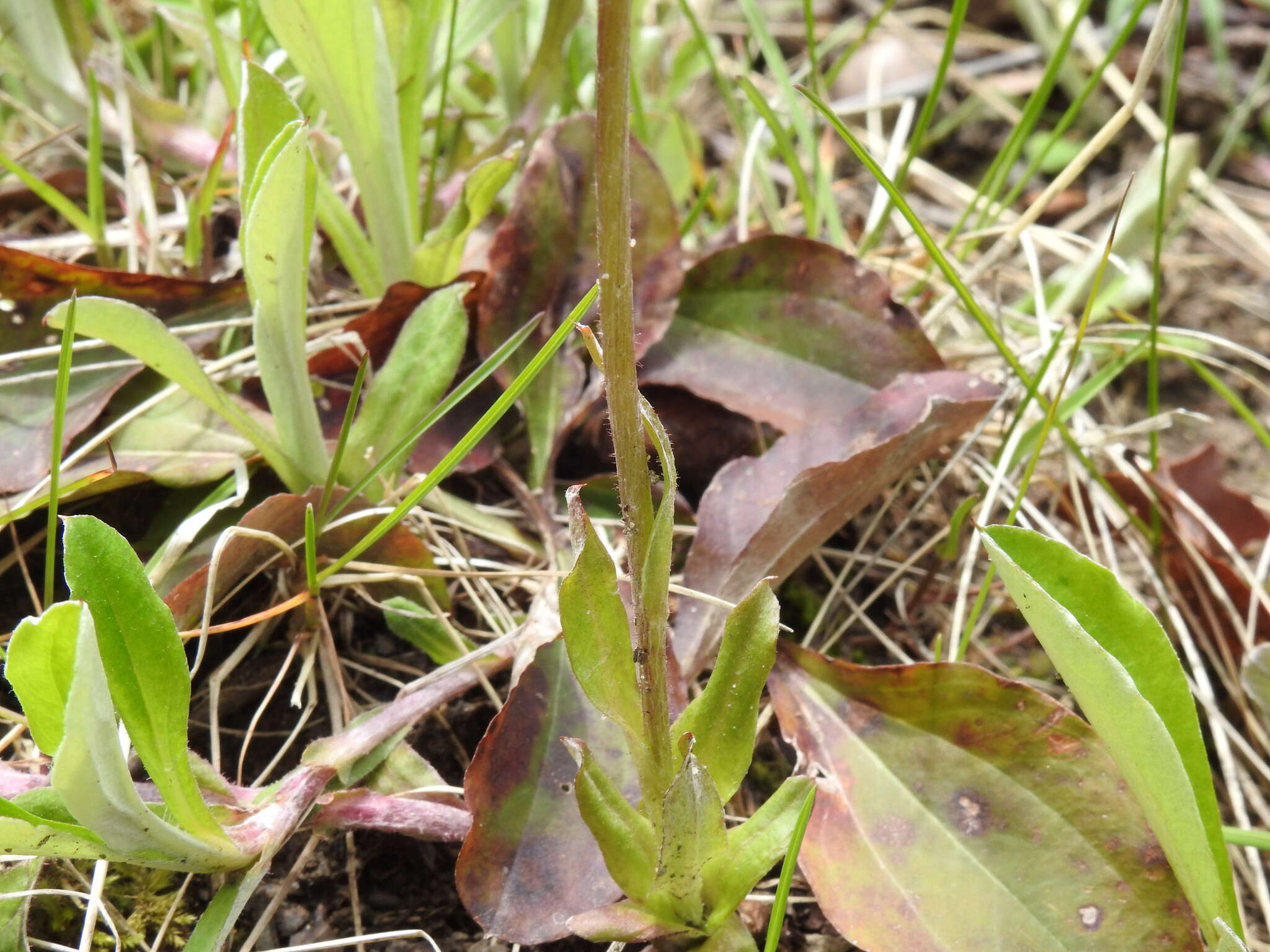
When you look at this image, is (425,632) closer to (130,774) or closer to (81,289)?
(130,774)

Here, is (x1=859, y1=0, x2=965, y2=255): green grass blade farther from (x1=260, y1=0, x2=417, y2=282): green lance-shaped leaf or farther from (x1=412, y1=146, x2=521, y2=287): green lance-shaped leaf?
(x1=260, y1=0, x2=417, y2=282): green lance-shaped leaf

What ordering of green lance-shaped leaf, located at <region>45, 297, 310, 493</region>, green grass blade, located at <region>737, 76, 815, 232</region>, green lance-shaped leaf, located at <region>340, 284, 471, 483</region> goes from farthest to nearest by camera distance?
1. green grass blade, located at <region>737, 76, 815, 232</region>
2. green lance-shaped leaf, located at <region>340, 284, 471, 483</region>
3. green lance-shaped leaf, located at <region>45, 297, 310, 493</region>

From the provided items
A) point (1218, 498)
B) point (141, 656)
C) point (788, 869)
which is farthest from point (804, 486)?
point (1218, 498)

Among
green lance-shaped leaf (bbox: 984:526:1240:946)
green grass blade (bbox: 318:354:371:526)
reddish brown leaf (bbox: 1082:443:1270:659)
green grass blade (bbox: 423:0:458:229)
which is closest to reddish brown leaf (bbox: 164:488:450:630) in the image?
green grass blade (bbox: 318:354:371:526)

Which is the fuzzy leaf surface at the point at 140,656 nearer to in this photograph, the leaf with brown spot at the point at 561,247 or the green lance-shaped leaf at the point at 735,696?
the green lance-shaped leaf at the point at 735,696

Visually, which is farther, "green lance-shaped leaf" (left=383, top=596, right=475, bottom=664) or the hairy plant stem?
"green lance-shaped leaf" (left=383, top=596, right=475, bottom=664)

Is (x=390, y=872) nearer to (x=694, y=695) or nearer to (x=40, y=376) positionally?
(x=694, y=695)

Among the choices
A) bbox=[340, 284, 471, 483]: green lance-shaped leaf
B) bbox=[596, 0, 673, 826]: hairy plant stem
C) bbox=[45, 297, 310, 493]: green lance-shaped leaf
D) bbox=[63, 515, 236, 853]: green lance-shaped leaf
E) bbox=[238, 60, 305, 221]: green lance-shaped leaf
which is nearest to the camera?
bbox=[596, 0, 673, 826]: hairy plant stem
